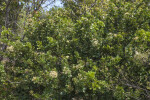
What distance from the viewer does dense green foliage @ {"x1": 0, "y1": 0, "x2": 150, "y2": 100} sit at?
13.8 feet

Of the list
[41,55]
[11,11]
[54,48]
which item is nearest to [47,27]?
[54,48]

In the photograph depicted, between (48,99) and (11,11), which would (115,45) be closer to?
(48,99)

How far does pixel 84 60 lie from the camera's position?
4754 mm

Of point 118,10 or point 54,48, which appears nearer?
point 54,48

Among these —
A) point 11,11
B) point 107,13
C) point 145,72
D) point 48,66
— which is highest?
point 11,11

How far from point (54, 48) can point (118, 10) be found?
7.20 ft

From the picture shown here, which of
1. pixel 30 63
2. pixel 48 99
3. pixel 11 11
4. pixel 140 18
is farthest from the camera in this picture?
pixel 11 11

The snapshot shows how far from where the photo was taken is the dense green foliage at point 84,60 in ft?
13.8

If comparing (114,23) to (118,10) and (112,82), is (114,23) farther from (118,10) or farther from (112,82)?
(112,82)

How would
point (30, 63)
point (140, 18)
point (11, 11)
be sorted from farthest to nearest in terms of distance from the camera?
point (11, 11) < point (140, 18) < point (30, 63)

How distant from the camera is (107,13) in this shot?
5.48 metres

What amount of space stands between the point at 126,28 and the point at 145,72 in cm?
143

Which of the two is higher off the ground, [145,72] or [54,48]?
[54,48]

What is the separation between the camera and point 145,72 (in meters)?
4.52
